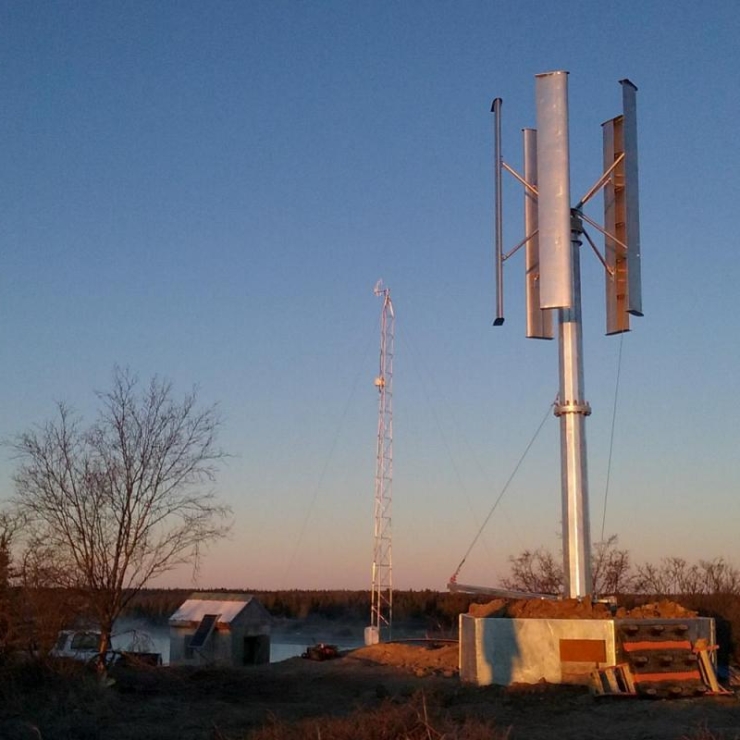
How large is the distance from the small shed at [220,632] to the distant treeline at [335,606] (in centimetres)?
3485

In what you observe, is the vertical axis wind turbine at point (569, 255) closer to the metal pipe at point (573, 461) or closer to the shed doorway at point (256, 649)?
the metal pipe at point (573, 461)

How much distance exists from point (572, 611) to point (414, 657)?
6.76 metres

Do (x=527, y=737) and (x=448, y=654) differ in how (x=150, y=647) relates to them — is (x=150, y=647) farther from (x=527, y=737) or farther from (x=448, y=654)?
(x=527, y=737)

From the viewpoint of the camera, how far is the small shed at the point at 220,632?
98.2ft

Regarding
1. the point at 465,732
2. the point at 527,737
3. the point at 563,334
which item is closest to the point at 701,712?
the point at 527,737

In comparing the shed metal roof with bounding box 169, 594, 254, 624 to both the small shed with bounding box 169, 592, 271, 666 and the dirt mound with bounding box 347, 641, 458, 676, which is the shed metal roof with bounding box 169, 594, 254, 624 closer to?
the small shed with bounding box 169, 592, 271, 666

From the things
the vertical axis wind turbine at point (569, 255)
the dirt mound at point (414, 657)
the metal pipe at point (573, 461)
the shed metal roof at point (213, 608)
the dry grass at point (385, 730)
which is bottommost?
the dry grass at point (385, 730)

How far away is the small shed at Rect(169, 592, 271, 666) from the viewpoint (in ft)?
98.2

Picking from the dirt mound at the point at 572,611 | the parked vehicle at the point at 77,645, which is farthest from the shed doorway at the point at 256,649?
the dirt mound at the point at 572,611

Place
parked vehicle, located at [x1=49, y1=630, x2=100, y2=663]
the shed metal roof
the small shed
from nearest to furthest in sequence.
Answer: parked vehicle, located at [x1=49, y1=630, x2=100, y2=663] → the small shed → the shed metal roof

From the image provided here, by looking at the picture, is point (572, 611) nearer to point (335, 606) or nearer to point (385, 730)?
point (385, 730)

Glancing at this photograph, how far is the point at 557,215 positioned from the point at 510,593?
8.45 m

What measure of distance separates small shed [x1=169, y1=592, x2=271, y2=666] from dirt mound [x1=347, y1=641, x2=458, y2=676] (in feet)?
14.0

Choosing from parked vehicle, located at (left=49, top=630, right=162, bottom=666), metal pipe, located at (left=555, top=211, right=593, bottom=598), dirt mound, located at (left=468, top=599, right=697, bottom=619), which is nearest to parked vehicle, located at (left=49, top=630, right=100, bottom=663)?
parked vehicle, located at (left=49, top=630, right=162, bottom=666)
